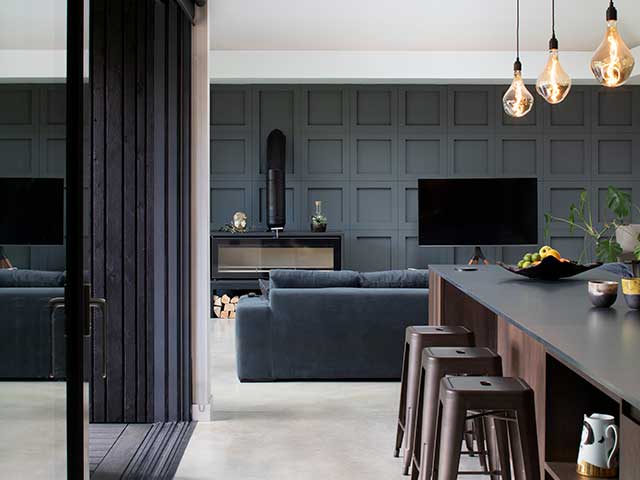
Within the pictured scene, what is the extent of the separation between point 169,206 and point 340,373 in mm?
1924

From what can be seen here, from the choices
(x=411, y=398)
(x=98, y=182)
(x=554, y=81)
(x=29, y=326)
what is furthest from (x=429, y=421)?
(x=554, y=81)

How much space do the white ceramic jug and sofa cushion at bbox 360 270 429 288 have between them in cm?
335

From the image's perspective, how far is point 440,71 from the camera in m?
8.91

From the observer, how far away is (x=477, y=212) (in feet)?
30.4

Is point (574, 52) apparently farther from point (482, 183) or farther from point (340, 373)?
point (340, 373)

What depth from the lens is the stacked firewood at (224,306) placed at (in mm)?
9188

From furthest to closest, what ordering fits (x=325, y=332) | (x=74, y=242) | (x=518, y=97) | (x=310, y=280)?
(x=310, y=280)
(x=325, y=332)
(x=518, y=97)
(x=74, y=242)

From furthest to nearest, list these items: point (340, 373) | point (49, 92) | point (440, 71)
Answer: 1. point (440, 71)
2. point (340, 373)
3. point (49, 92)

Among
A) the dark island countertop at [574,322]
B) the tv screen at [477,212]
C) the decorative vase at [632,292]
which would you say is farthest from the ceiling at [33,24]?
the tv screen at [477,212]

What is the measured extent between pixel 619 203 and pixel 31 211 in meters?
8.20

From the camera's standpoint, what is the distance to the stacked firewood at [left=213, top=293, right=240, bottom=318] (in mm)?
9188

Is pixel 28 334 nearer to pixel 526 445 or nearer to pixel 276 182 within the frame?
pixel 526 445

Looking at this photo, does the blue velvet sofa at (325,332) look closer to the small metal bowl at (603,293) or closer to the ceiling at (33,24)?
the small metal bowl at (603,293)

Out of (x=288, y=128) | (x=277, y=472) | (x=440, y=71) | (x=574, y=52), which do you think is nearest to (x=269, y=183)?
(x=288, y=128)
